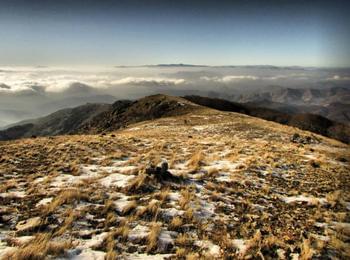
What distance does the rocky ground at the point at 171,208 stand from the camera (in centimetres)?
712

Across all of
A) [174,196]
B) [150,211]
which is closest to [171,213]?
[150,211]

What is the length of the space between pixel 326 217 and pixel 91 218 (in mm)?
7808

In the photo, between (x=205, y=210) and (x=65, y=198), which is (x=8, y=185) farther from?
(x=205, y=210)

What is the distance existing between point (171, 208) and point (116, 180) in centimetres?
386

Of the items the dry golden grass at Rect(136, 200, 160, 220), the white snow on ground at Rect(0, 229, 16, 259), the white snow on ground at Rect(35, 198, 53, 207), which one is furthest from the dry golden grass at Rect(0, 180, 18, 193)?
the dry golden grass at Rect(136, 200, 160, 220)

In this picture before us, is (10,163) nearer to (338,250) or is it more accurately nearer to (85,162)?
(85,162)

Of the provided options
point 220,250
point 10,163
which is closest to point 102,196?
point 220,250

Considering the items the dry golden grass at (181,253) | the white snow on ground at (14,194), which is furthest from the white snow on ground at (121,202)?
the white snow on ground at (14,194)

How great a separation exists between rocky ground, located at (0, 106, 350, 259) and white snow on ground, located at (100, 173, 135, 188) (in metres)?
0.04

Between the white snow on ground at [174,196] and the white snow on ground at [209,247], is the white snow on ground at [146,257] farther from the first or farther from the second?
the white snow on ground at [174,196]

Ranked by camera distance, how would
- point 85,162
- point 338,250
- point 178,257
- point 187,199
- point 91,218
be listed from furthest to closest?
point 85,162 < point 187,199 < point 91,218 < point 338,250 < point 178,257

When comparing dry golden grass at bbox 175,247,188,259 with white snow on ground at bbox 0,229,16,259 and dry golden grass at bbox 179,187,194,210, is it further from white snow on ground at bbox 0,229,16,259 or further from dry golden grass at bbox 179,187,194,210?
white snow on ground at bbox 0,229,16,259

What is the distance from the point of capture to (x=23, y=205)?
944cm

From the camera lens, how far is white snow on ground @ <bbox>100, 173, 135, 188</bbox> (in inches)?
469
